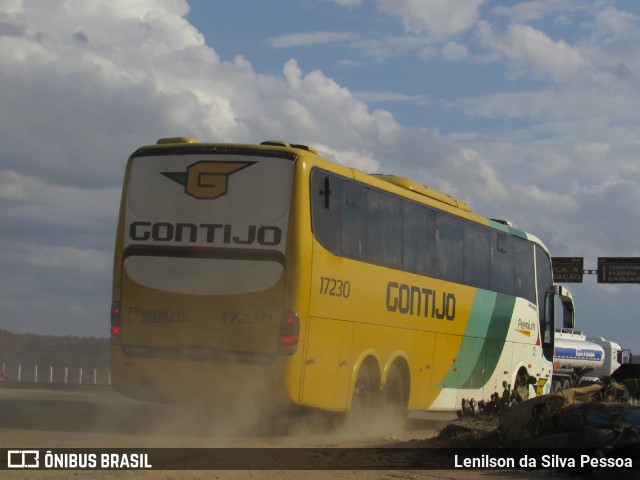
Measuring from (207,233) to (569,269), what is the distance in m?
49.2

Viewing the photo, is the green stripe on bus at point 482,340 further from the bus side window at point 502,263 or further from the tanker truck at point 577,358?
the tanker truck at point 577,358

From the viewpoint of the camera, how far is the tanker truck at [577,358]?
1378 inches

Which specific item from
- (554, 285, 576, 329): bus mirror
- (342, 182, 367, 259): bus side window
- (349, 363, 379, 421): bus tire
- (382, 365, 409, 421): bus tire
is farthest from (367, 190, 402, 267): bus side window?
(554, 285, 576, 329): bus mirror

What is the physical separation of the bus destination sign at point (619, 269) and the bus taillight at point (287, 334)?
49225 millimetres

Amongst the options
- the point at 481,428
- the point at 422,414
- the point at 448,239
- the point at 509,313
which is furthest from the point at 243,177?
the point at 422,414

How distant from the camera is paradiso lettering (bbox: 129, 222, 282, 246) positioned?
15492mm

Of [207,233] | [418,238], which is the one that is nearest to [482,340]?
[418,238]

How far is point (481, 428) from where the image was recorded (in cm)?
1530

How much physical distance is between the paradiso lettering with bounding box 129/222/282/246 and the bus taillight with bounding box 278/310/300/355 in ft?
3.36

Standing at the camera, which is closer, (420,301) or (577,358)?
(420,301)

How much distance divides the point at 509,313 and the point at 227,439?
1005 centimetres

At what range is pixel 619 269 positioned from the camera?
61.6 meters

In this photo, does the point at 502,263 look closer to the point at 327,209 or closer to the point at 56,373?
the point at 327,209

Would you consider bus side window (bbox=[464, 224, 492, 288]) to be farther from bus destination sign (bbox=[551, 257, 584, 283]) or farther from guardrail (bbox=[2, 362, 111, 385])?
bus destination sign (bbox=[551, 257, 584, 283])
